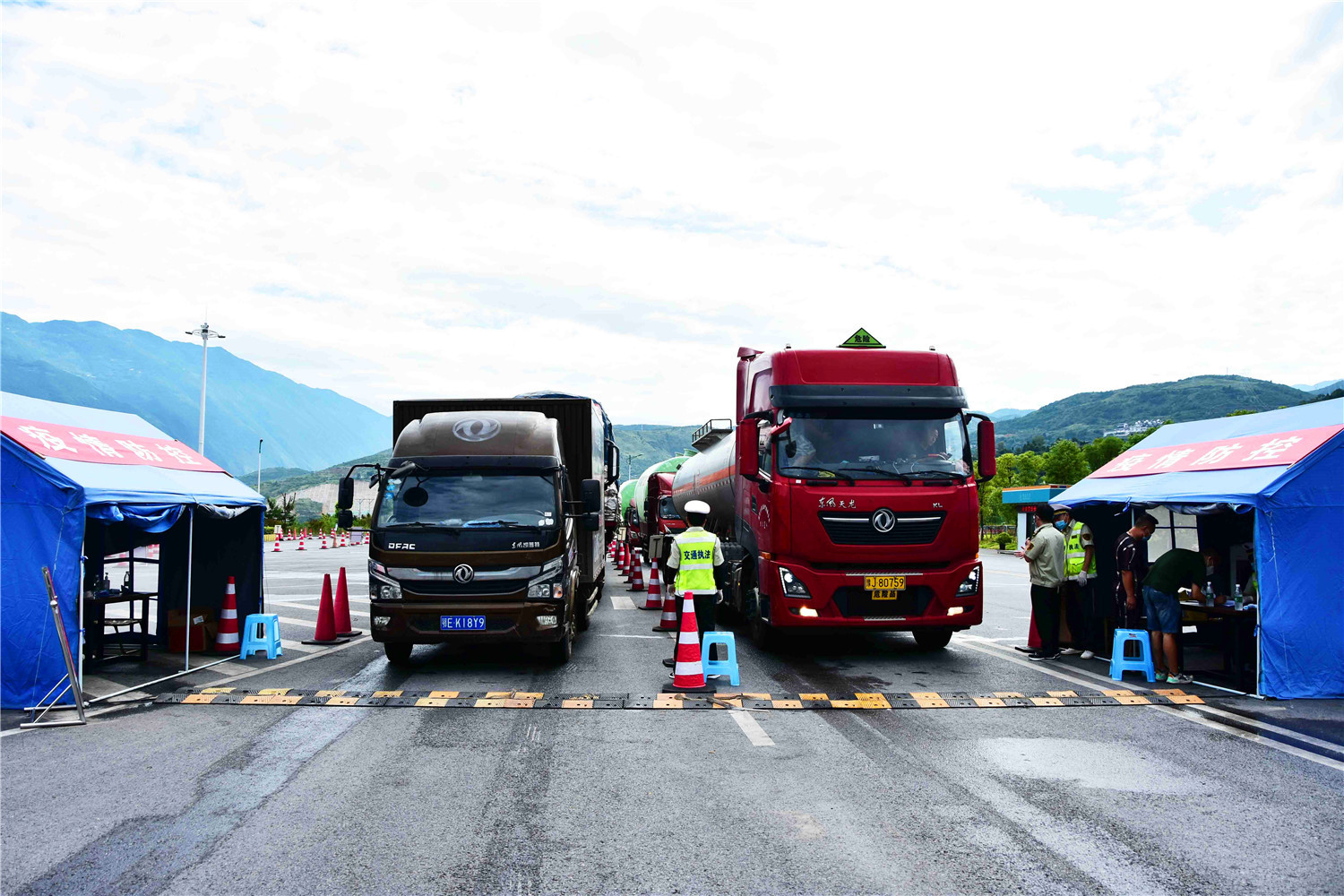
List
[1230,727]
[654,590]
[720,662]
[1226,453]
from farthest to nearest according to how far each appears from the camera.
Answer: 1. [654,590]
2. [1226,453]
3. [720,662]
4. [1230,727]

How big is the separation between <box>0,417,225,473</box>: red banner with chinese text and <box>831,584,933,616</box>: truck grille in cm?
794

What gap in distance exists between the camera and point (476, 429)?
10.7 meters

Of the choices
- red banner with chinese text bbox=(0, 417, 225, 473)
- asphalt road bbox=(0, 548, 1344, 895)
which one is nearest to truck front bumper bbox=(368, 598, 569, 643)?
asphalt road bbox=(0, 548, 1344, 895)

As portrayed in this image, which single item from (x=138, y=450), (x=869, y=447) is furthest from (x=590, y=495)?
(x=138, y=450)

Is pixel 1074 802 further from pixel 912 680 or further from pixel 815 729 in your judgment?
pixel 912 680

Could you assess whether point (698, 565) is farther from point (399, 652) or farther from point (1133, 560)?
point (1133, 560)

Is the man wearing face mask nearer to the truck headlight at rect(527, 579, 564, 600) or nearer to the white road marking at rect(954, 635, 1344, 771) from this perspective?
the white road marking at rect(954, 635, 1344, 771)

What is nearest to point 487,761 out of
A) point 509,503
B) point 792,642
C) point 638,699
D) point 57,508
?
point 638,699

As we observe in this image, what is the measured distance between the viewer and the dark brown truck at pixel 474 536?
31.3 feet

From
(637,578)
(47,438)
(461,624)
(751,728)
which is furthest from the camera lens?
(637,578)

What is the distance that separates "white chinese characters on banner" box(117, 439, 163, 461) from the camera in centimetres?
1031

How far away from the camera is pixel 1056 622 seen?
11.4m

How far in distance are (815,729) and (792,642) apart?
4998 millimetres

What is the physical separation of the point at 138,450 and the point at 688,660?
22.6 ft
